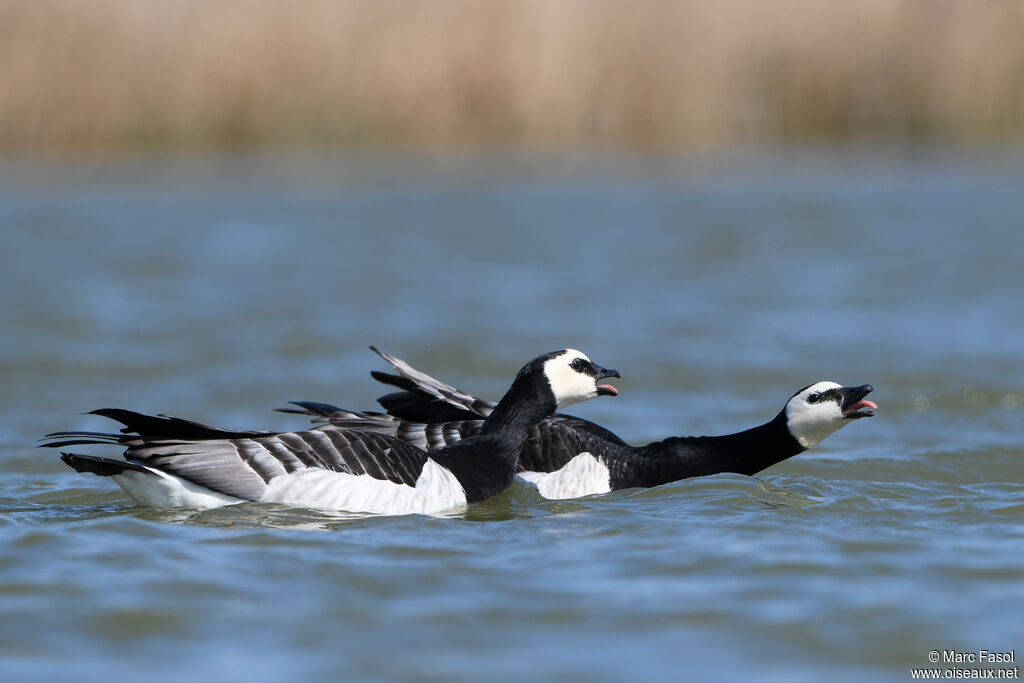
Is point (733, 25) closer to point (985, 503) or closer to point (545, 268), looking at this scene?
point (545, 268)

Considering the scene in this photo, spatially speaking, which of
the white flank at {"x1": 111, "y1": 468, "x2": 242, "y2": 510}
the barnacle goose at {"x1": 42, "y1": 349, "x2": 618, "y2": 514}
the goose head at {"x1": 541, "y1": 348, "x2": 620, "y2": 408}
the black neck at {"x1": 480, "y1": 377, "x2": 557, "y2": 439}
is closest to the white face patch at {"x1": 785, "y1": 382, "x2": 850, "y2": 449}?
the goose head at {"x1": 541, "y1": 348, "x2": 620, "y2": 408}

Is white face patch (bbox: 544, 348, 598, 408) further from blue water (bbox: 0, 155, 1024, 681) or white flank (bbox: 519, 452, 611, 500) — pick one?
blue water (bbox: 0, 155, 1024, 681)

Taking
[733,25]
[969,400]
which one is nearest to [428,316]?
[969,400]

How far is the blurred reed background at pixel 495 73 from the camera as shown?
69.6 ft

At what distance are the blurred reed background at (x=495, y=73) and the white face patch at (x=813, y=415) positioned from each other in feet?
47.5

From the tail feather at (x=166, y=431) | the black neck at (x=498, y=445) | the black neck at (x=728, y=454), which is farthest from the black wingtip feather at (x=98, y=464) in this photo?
the black neck at (x=728, y=454)

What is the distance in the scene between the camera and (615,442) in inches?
335

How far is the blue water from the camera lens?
17.3ft

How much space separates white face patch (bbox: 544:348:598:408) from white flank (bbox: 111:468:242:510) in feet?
6.29

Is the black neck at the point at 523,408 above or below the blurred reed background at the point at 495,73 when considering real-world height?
below

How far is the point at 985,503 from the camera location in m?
7.42

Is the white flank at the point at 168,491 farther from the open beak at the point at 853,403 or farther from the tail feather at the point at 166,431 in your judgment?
the open beak at the point at 853,403

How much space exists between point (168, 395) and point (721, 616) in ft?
22.3

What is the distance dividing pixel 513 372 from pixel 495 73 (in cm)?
1063
